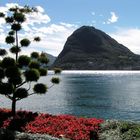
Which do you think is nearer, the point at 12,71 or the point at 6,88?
the point at 12,71

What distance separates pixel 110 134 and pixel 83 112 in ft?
199

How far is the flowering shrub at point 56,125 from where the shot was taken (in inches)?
1137

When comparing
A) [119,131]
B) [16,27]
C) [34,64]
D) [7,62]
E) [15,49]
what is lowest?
[119,131]

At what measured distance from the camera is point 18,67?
36750 mm

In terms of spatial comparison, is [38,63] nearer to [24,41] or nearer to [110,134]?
[24,41]

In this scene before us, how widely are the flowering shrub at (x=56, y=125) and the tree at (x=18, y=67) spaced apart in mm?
3449

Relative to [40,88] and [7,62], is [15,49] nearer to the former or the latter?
[7,62]

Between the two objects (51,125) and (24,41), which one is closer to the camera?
(51,125)

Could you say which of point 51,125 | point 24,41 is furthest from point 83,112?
point 51,125

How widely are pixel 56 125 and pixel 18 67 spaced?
27.6 ft

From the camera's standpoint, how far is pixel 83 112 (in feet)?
292

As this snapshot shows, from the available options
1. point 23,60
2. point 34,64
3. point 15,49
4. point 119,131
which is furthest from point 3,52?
point 119,131

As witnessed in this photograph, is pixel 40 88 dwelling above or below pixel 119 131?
above

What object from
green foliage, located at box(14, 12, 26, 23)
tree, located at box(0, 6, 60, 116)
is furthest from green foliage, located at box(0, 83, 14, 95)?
green foliage, located at box(14, 12, 26, 23)
